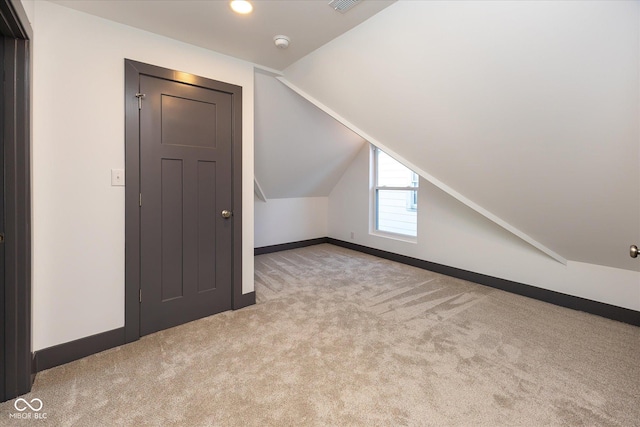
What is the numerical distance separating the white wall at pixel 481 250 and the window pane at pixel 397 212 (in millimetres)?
230

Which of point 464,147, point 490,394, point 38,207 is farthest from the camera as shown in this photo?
point 464,147

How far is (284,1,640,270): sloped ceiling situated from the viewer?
4.91 ft

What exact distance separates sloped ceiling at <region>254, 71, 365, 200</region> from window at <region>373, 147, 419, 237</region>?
1.88 feet

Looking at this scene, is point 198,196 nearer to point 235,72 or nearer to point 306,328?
point 235,72

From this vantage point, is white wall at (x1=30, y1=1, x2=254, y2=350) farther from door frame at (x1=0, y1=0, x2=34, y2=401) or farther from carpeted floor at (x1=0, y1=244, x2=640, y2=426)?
carpeted floor at (x1=0, y1=244, x2=640, y2=426)

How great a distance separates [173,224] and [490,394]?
8.39 ft

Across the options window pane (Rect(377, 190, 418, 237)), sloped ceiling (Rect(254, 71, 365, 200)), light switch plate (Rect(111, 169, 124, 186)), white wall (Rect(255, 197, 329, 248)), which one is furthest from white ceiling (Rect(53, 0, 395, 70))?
white wall (Rect(255, 197, 329, 248))

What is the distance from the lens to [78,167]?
2.06m

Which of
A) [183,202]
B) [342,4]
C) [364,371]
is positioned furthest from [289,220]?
[342,4]

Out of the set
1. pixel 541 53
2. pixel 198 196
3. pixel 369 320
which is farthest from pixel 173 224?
pixel 541 53

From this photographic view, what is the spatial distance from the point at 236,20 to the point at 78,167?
5.00 feet

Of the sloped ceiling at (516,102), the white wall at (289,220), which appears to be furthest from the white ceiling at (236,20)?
the white wall at (289,220)

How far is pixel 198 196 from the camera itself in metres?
2.62

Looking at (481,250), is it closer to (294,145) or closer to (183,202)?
(294,145)
